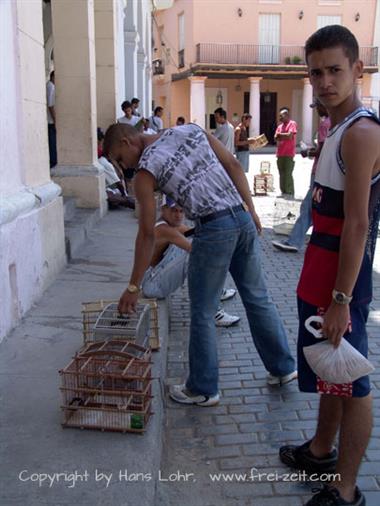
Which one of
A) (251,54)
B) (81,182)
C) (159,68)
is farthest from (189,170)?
(159,68)

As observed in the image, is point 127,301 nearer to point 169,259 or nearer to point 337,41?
point 337,41

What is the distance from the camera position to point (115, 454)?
8.89 feet

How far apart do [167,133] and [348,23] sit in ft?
134

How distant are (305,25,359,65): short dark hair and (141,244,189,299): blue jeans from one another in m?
2.73

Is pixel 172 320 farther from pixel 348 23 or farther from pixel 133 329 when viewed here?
pixel 348 23

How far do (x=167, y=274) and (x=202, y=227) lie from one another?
1.72 m

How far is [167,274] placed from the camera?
4922mm

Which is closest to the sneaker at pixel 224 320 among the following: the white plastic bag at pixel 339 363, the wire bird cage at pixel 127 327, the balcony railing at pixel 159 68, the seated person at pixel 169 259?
the seated person at pixel 169 259

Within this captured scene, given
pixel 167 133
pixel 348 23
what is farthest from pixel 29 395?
pixel 348 23

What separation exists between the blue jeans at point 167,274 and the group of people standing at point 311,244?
52.5 inches

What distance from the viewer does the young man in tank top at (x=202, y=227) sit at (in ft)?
9.99

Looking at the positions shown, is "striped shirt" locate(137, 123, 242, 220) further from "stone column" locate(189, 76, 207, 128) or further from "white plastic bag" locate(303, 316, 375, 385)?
"stone column" locate(189, 76, 207, 128)

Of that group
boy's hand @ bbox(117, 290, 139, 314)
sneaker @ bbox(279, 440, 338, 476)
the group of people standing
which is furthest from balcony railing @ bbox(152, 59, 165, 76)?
sneaker @ bbox(279, 440, 338, 476)

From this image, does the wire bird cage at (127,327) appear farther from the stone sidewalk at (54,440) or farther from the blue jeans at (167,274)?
the blue jeans at (167,274)
